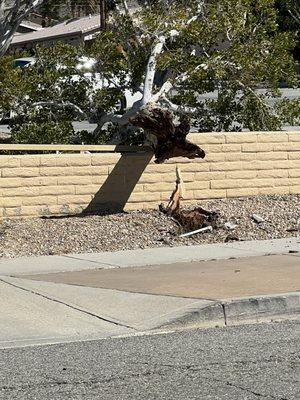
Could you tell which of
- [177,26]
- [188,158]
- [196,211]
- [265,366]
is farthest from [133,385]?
[177,26]

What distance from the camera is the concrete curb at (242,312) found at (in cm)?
941

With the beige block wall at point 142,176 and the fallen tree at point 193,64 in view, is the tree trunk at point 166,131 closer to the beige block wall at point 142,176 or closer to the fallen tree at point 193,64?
the beige block wall at point 142,176

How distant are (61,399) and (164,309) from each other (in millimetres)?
3026

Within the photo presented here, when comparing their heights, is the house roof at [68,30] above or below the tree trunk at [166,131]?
above

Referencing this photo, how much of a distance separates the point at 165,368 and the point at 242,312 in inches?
86.5

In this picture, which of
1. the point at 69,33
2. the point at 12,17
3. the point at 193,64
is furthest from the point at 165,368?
the point at 69,33

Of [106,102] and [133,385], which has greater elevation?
[106,102]

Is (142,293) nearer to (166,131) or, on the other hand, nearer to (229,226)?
(229,226)

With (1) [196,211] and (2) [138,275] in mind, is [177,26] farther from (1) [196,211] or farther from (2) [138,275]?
(2) [138,275]

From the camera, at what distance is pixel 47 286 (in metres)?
11.1

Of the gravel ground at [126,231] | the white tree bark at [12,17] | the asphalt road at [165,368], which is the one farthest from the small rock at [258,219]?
the white tree bark at [12,17]

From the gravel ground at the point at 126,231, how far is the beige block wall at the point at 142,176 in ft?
1.15

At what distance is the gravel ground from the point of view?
13.8m

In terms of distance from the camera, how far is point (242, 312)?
972 cm
